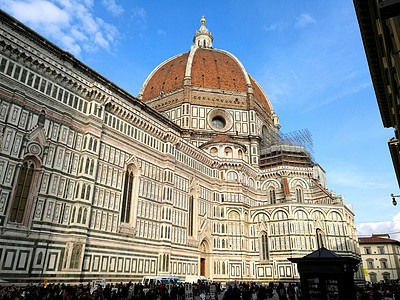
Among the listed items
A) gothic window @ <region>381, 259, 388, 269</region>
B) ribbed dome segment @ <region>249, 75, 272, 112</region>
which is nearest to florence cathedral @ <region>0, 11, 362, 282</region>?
ribbed dome segment @ <region>249, 75, 272, 112</region>

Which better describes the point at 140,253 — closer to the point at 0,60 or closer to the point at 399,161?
the point at 0,60

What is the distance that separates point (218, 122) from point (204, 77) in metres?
9.17

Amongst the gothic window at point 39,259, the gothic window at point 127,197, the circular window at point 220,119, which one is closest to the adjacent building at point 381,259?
the circular window at point 220,119

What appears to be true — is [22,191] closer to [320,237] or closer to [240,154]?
[240,154]

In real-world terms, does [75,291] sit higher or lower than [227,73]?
lower

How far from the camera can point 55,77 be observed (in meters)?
24.2

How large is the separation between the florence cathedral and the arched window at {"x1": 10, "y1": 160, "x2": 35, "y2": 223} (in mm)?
70

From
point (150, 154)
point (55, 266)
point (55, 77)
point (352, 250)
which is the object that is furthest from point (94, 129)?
point (352, 250)

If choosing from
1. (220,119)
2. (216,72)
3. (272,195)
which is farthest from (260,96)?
(272,195)

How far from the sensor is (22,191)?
2038 centimetres

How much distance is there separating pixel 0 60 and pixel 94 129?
8132 mm

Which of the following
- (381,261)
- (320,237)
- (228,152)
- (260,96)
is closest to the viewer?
(320,237)

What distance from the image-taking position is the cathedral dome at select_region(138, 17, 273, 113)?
54.9 m

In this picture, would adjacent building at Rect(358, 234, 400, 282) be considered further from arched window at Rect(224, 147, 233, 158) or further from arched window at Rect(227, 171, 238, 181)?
arched window at Rect(224, 147, 233, 158)
